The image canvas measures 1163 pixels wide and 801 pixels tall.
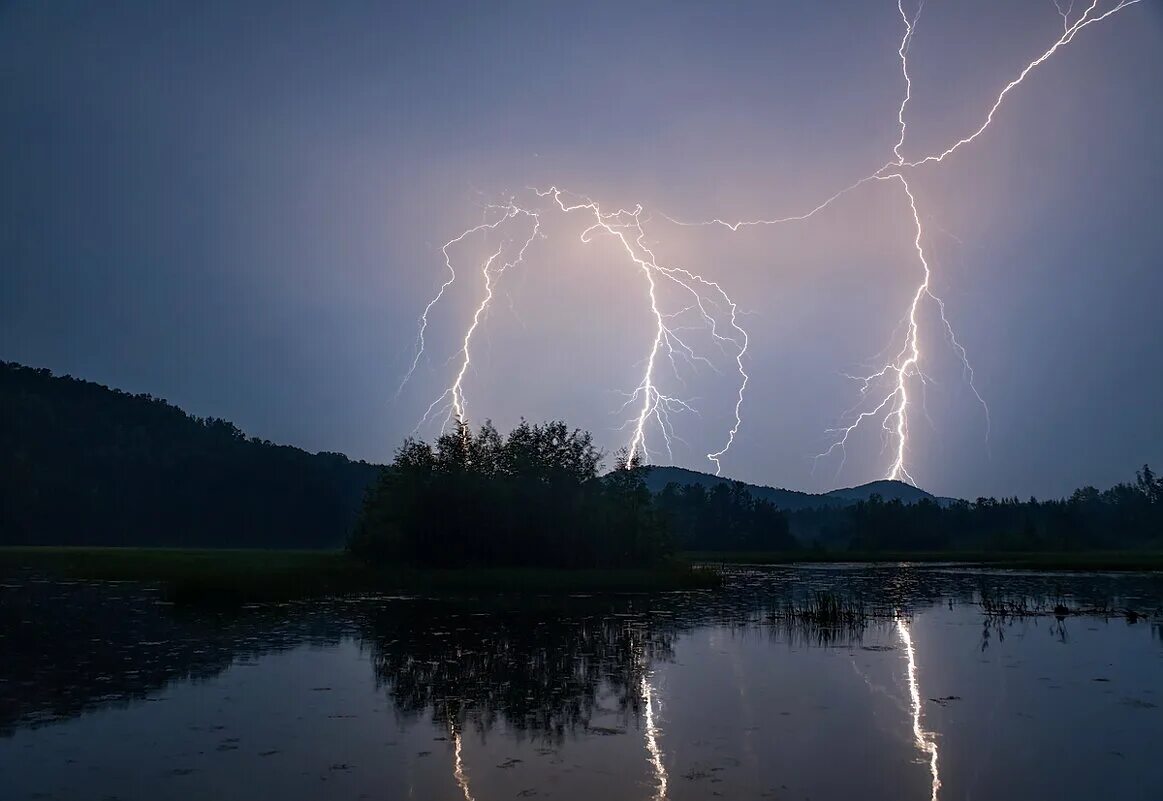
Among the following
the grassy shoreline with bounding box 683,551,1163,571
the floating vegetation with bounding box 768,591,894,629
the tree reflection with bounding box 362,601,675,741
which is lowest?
the tree reflection with bounding box 362,601,675,741

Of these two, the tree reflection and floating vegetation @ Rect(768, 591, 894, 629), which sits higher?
floating vegetation @ Rect(768, 591, 894, 629)

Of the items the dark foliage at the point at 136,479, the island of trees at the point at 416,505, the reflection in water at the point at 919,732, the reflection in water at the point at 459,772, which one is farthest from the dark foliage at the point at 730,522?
the reflection in water at the point at 459,772

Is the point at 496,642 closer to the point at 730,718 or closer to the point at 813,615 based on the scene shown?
the point at 730,718

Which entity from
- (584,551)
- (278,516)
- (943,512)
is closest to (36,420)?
(278,516)

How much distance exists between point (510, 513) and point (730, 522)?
103 metres

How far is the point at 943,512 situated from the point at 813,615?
148 m

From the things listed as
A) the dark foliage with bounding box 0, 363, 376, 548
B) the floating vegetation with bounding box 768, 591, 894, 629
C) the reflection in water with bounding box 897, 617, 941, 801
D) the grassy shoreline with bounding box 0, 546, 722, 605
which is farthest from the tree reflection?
the dark foliage with bounding box 0, 363, 376, 548

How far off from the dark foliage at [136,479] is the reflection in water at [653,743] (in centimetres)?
9696

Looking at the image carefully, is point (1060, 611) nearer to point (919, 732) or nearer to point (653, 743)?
point (919, 732)

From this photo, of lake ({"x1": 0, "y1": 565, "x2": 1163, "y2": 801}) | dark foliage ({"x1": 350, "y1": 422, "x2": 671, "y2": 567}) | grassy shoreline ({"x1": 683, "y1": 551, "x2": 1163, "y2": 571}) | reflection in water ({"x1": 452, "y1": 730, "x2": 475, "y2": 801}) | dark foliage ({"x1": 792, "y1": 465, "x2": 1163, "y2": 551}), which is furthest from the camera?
dark foliage ({"x1": 792, "y1": 465, "x2": 1163, "y2": 551})

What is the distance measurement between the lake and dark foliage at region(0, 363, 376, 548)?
8873cm

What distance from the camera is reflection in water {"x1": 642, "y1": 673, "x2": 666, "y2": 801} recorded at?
1070cm

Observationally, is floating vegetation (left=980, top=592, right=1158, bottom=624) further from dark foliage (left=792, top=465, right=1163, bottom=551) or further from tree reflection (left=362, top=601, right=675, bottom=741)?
dark foliage (left=792, top=465, right=1163, bottom=551)

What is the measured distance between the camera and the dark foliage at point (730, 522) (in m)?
145
